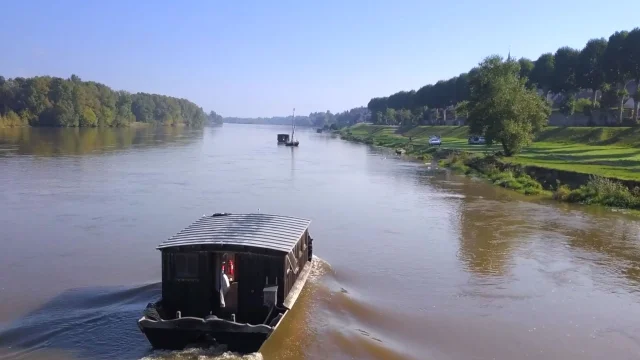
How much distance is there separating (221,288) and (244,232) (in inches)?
54.0

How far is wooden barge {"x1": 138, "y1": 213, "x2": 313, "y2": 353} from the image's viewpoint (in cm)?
1086

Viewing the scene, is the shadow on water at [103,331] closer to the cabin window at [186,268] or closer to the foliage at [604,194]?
the cabin window at [186,268]

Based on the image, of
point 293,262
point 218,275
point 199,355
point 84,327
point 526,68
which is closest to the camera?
point 199,355

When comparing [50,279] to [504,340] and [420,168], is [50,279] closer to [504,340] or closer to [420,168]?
[504,340]

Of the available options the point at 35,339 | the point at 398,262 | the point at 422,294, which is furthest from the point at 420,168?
the point at 35,339

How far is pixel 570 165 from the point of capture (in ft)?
118

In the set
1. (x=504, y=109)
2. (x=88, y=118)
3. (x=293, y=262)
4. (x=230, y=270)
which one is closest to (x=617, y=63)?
(x=504, y=109)

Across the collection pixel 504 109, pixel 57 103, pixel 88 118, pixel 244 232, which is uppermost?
pixel 57 103

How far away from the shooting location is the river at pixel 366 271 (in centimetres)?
1221

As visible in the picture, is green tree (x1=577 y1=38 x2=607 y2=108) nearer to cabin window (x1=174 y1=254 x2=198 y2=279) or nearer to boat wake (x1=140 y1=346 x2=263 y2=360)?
cabin window (x1=174 y1=254 x2=198 y2=279)

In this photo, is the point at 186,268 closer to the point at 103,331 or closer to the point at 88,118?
the point at 103,331

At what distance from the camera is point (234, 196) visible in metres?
30.3

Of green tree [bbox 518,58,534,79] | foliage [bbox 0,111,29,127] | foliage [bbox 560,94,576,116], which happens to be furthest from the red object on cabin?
foliage [bbox 0,111,29,127]

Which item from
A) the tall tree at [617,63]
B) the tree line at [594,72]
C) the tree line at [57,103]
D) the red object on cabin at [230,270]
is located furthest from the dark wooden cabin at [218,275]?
the tree line at [57,103]
